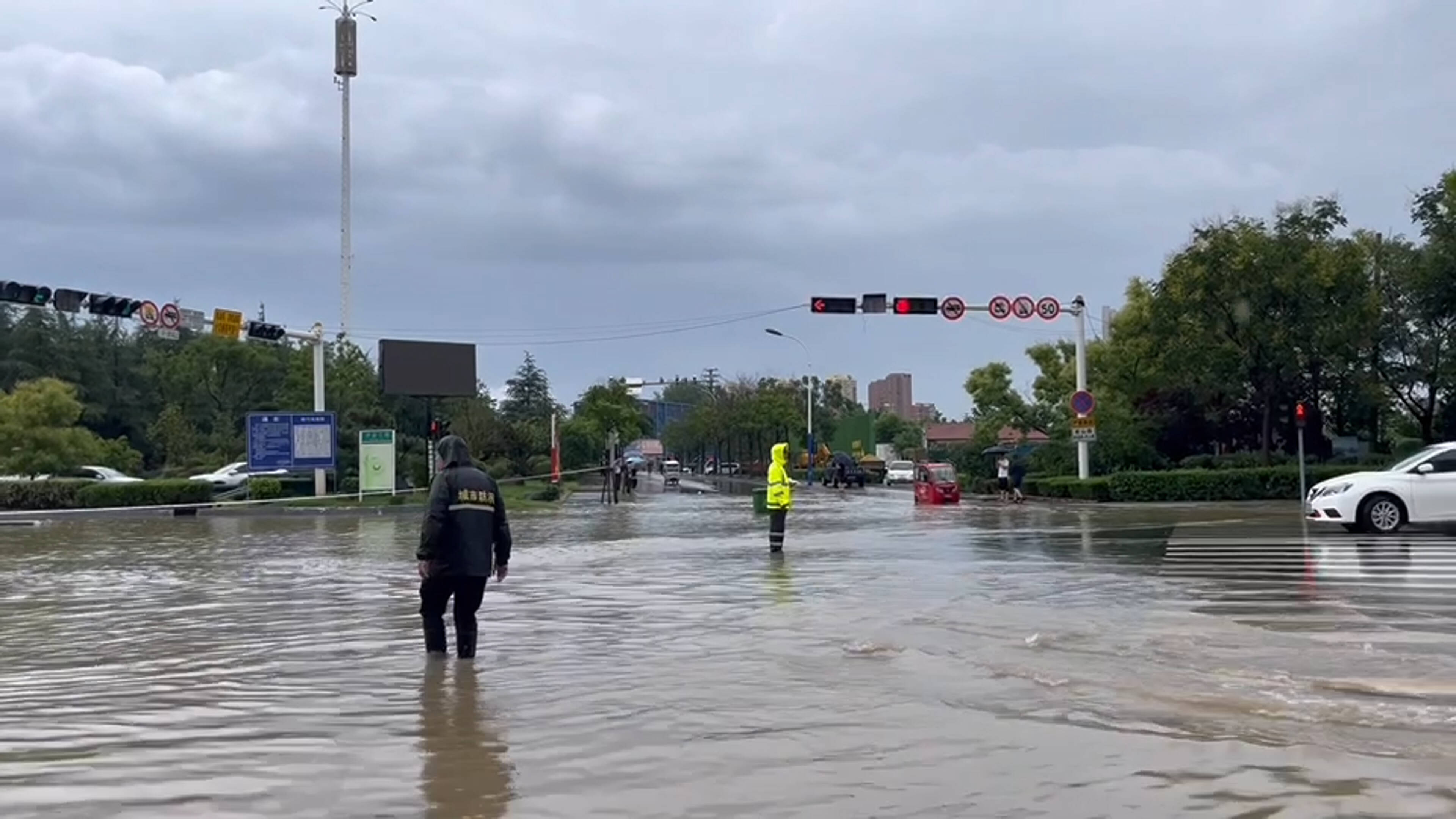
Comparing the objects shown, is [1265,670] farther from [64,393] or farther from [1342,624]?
[64,393]

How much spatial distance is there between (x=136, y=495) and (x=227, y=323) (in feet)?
21.0

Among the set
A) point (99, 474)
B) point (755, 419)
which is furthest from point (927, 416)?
point (99, 474)

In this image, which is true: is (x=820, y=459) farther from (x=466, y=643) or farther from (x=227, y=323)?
(x=466, y=643)

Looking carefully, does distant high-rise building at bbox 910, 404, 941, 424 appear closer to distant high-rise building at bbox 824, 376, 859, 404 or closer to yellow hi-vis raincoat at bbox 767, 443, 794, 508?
distant high-rise building at bbox 824, 376, 859, 404

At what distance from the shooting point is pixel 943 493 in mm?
39875

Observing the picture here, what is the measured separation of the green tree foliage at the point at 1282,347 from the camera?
116 feet

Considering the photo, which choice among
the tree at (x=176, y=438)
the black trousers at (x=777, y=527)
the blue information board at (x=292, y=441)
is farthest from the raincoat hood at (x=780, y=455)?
the tree at (x=176, y=438)

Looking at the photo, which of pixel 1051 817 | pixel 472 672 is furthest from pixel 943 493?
pixel 1051 817

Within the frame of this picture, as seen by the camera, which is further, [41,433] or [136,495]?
[41,433]

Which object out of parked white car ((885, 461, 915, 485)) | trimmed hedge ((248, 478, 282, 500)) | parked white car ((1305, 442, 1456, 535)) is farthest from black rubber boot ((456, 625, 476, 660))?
parked white car ((885, 461, 915, 485))

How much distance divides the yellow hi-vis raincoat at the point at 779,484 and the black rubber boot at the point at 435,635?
9.28m

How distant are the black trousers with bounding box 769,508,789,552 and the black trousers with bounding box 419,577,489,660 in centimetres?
968

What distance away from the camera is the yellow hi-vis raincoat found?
19094 mm

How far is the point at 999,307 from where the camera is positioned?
3881cm
